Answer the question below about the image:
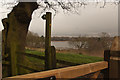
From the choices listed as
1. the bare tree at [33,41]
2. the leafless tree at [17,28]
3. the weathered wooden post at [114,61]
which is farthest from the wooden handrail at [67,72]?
the bare tree at [33,41]

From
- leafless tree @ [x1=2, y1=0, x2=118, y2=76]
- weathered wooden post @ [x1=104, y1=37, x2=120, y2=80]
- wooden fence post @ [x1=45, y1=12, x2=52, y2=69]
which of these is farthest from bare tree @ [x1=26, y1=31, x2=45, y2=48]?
weathered wooden post @ [x1=104, y1=37, x2=120, y2=80]

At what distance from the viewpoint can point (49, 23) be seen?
2648 mm

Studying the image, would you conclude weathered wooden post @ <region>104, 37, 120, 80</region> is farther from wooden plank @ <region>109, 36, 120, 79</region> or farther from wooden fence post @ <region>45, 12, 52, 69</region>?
wooden fence post @ <region>45, 12, 52, 69</region>

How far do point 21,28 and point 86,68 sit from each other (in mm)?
3404

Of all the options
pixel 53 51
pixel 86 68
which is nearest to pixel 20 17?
pixel 53 51

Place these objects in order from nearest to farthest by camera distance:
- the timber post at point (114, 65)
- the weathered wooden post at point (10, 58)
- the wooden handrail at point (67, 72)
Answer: the wooden handrail at point (67, 72) → the timber post at point (114, 65) → the weathered wooden post at point (10, 58)

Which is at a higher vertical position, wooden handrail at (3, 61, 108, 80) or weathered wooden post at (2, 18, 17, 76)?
wooden handrail at (3, 61, 108, 80)

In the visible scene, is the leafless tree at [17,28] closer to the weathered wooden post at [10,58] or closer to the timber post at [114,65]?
the weathered wooden post at [10,58]

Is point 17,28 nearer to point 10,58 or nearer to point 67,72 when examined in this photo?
point 10,58

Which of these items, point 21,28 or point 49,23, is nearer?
point 49,23

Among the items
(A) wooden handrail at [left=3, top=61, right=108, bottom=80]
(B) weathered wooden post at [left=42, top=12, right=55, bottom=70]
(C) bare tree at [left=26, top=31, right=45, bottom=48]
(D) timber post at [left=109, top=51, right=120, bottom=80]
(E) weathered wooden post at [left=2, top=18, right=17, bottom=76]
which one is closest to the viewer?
(A) wooden handrail at [left=3, top=61, right=108, bottom=80]

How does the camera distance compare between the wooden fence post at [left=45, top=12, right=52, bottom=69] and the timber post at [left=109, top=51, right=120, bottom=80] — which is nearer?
the timber post at [left=109, top=51, right=120, bottom=80]

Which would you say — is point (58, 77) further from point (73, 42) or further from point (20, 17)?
point (73, 42)

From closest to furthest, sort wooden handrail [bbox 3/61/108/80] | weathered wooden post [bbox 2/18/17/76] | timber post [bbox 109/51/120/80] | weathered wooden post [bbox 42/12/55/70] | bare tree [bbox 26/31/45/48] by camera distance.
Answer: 1. wooden handrail [bbox 3/61/108/80]
2. timber post [bbox 109/51/120/80]
3. weathered wooden post [bbox 42/12/55/70]
4. weathered wooden post [bbox 2/18/17/76]
5. bare tree [bbox 26/31/45/48]
